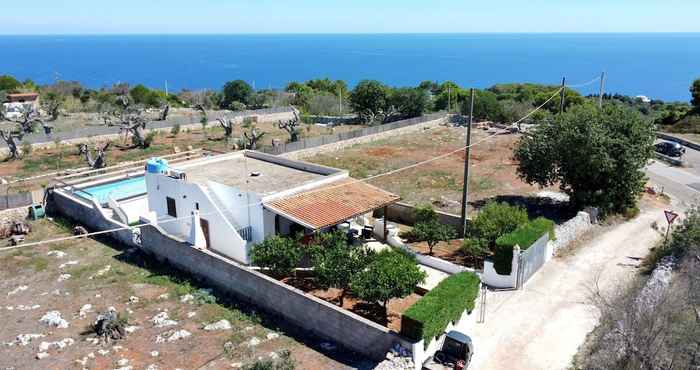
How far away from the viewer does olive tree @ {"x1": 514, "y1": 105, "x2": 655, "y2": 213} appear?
79.5 feet

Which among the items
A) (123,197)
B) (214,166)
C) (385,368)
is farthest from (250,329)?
(123,197)

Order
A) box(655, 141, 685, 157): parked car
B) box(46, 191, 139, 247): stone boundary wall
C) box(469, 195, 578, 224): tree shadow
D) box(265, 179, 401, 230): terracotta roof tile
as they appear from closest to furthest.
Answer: box(265, 179, 401, 230): terracotta roof tile, box(46, 191, 139, 247): stone boundary wall, box(469, 195, 578, 224): tree shadow, box(655, 141, 685, 157): parked car

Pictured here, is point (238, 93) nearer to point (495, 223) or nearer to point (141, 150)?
point (141, 150)

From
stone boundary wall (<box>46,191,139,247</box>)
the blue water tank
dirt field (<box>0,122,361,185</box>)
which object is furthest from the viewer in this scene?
dirt field (<box>0,122,361,185</box>)

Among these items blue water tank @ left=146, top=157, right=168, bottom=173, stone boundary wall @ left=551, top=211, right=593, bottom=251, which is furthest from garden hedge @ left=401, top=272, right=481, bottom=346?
blue water tank @ left=146, top=157, right=168, bottom=173

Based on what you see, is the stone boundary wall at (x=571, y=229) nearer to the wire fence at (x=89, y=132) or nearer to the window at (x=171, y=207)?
the window at (x=171, y=207)

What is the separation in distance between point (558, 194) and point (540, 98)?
40931 millimetres

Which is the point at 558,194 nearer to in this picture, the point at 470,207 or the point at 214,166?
the point at 470,207

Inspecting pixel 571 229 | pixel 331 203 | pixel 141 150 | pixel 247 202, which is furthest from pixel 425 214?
pixel 141 150

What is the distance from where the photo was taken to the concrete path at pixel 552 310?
1486 cm

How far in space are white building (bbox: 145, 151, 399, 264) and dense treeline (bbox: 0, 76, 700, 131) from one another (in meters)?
28.9

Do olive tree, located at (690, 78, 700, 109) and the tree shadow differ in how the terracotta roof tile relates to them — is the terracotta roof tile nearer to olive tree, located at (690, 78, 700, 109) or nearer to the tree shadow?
the tree shadow

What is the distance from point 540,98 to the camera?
67.9m

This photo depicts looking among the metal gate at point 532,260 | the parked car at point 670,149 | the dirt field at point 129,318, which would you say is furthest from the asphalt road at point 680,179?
the dirt field at point 129,318
